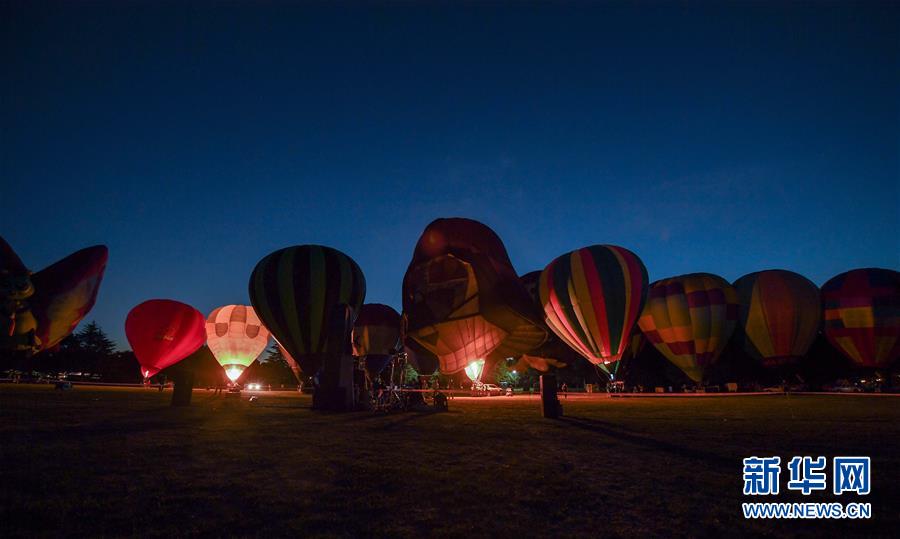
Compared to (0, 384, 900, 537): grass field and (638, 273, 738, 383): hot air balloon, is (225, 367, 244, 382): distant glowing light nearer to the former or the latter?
(0, 384, 900, 537): grass field

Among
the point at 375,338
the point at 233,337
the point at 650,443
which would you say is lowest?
the point at 650,443

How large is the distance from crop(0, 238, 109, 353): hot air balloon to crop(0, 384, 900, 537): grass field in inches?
578

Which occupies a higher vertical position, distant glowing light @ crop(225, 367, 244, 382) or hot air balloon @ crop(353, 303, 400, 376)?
hot air balloon @ crop(353, 303, 400, 376)

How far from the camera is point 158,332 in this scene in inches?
1260

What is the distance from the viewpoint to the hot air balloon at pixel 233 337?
114ft

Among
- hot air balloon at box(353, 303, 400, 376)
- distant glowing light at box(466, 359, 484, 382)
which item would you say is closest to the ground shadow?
distant glowing light at box(466, 359, 484, 382)

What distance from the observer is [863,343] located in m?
32.0

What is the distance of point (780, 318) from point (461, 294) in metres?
23.6

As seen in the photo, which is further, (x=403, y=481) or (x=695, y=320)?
(x=695, y=320)

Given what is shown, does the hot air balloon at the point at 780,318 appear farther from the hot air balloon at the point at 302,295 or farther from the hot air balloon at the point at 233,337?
the hot air balloon at the point at 233,337

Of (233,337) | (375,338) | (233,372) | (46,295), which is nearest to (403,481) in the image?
(46,295)

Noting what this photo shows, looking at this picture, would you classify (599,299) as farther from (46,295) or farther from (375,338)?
(46,295)

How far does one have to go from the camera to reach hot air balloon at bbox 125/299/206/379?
1257 inches

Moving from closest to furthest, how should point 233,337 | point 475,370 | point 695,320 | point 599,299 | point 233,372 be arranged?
point 599,299, point 695,320, point 233,337, point 233,372, point 475,370
